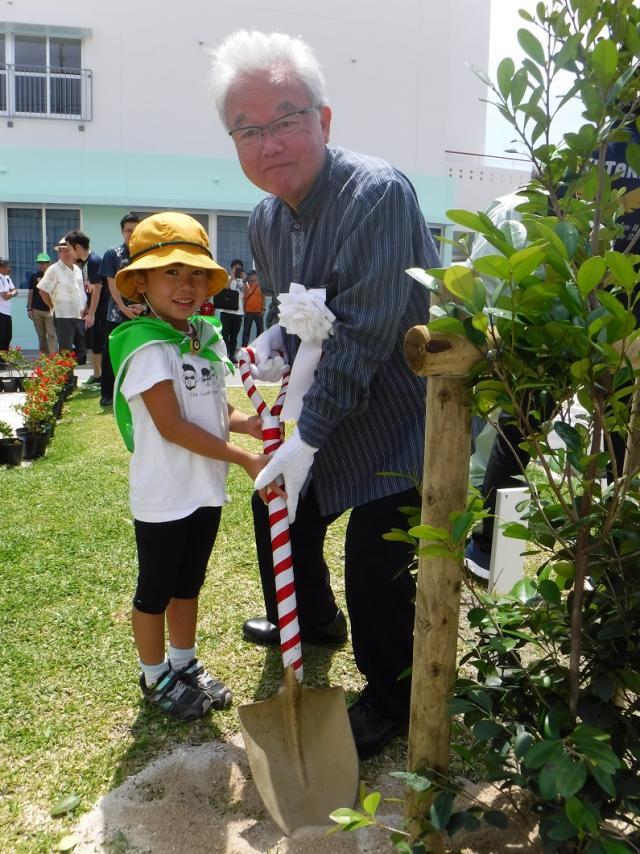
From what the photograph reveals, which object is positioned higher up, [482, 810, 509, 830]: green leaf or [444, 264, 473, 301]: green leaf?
[444, 264, 473, 301]: green leaf

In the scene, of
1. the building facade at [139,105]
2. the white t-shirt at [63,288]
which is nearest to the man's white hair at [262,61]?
the white t-shirt at [63,288]

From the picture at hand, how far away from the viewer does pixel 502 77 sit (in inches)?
55.3

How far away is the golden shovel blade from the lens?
2068 millimetres

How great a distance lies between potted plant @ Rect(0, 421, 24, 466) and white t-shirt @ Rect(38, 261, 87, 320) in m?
4.34

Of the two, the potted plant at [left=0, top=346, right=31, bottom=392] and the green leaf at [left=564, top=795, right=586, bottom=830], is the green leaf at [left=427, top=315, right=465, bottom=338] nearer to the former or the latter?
the green leaf at [left=564, top=795, right=586, bottom=830]

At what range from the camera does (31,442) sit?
6.23 meters

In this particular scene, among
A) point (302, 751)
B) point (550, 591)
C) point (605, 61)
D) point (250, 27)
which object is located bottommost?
point (302, 751)

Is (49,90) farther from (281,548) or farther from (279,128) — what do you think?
(281,548)

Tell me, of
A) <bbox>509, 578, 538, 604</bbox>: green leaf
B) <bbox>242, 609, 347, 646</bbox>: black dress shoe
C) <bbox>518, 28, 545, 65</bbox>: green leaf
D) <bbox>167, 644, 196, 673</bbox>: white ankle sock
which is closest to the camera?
<bbox>518, 28, 545, 65</bbox>: green leaf

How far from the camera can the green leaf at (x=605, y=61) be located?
127cm

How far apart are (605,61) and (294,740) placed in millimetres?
1887

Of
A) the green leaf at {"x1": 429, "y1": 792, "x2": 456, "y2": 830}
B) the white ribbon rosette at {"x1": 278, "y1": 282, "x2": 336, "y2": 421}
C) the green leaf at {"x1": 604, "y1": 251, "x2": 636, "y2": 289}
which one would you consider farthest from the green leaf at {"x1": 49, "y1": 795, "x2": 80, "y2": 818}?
the green leaf at {"x1": 604, "y1": 251, "x2": 636, "y2": 289}

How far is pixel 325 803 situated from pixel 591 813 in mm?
1019

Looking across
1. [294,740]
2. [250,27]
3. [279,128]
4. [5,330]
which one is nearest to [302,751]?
[294,740]
